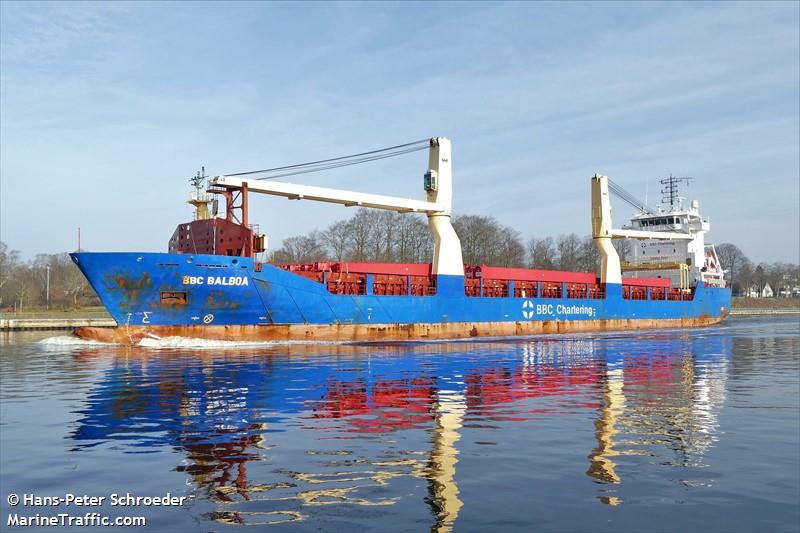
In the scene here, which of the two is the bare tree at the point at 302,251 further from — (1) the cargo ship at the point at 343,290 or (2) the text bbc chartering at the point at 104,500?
(2) the text bbc chartering at the point at 104,500

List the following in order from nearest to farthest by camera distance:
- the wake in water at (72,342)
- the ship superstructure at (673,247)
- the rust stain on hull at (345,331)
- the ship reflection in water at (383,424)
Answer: the ship reflection in water at (383,424)
the rust stain on hull at (345,331)
the wake in water at (72,342)
the ship superstructure at (673,247)

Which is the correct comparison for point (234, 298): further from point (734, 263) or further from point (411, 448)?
point (734, 263)

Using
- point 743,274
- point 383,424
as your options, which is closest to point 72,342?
point 383,424

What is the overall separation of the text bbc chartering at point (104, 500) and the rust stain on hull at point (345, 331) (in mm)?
24382

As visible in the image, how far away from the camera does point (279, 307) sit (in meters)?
33.6

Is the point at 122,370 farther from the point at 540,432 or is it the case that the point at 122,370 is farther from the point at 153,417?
the point at 540,432

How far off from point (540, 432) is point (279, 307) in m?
23.8

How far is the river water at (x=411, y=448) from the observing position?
7.24 metres

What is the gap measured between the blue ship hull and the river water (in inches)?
392

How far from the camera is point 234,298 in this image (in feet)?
105

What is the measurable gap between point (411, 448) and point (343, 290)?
27342 mm

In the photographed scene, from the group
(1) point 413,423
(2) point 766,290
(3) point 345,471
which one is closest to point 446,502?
(3) point 345,471

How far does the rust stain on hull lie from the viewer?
103 feet

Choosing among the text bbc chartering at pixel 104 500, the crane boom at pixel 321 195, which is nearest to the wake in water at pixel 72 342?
the crane boom at pixel 321 195
